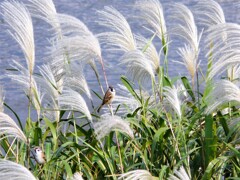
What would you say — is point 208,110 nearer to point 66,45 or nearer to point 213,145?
point 213,145

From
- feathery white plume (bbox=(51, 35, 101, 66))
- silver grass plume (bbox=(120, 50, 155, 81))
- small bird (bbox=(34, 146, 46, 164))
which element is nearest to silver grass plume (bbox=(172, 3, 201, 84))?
silver grass plume (bbox=(120, 50, 155, 81))

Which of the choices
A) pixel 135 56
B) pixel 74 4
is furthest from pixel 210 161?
pixel 74 4

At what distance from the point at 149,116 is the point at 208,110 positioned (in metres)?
0.82

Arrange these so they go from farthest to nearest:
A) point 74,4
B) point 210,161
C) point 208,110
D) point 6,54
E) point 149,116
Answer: point 74,4
point 6,54
point 149,116
point 210,161
point 208,110

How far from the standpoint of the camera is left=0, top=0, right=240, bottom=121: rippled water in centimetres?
922

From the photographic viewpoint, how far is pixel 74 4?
43.5 ft

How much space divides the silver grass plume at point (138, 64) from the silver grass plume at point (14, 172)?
94 cm

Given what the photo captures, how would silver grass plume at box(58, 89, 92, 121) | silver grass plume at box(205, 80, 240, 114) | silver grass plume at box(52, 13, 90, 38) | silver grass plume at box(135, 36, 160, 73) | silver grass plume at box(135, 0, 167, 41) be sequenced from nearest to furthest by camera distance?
silver grass plume at box(205, 80, 240, 114) < silver grass plume at box(58, 89, 92, 121) < silver grass plume at box(52, 13, 90, 38) < silver grass plume at box(135, 36, 160, 73) < silver grass plume at box(135, 0, 167, 41)

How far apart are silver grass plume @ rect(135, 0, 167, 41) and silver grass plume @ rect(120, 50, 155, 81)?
338mm

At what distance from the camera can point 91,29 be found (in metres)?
11.2

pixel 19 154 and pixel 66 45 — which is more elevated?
pixel 66 45

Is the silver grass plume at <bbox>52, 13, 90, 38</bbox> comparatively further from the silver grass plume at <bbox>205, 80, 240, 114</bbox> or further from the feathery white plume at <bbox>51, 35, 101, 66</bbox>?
the silver grass plume at <bbox>205, 80, 240, 114</bbox>

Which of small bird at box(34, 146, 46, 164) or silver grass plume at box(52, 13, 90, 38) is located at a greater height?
silver grass plume at box(52, 13, 90, 38)

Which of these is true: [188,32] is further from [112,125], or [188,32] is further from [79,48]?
[112,125]
